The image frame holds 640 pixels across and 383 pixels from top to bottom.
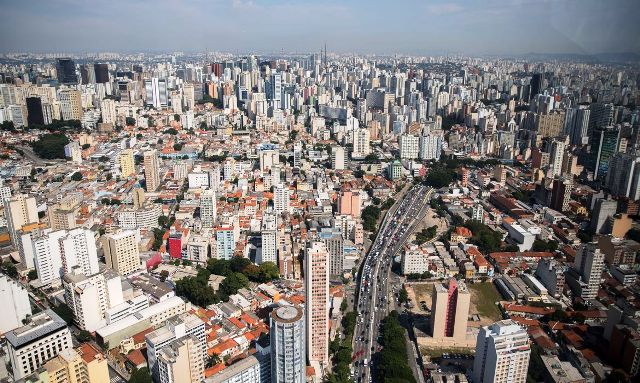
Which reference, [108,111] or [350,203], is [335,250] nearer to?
[350,203]

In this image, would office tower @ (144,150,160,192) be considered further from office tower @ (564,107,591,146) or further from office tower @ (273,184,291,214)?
office tower @ (564,107,591,146)

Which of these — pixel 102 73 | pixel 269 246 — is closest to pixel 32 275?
pixel 269 246

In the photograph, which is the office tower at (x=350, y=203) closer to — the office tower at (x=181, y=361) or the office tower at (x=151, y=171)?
the office tower at (x=151, y=171)

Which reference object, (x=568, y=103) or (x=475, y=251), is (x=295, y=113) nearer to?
(x=568, y=103)

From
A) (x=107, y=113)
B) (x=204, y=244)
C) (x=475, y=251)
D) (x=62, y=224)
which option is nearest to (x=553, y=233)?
(x=475, y=251)

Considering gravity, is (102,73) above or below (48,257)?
above

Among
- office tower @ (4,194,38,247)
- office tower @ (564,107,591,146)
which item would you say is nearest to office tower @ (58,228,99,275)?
office tower @ (4,194,38,247)
